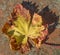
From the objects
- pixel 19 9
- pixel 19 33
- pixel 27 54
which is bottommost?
pixel 27 54

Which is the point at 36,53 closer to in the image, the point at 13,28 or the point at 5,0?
the point at 13,28

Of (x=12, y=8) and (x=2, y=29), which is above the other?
(x=12, y=8)

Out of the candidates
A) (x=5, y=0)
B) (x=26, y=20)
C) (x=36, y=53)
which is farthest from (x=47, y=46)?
(x=5, y=0)

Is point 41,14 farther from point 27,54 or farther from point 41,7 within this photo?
point 27,54

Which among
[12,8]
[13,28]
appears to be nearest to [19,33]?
[13,28]

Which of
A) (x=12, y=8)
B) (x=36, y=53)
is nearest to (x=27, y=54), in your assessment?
(x=36, y=53)

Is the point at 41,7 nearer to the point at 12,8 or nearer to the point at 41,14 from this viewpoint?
the point at 41,14

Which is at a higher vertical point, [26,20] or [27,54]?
[26,20]
